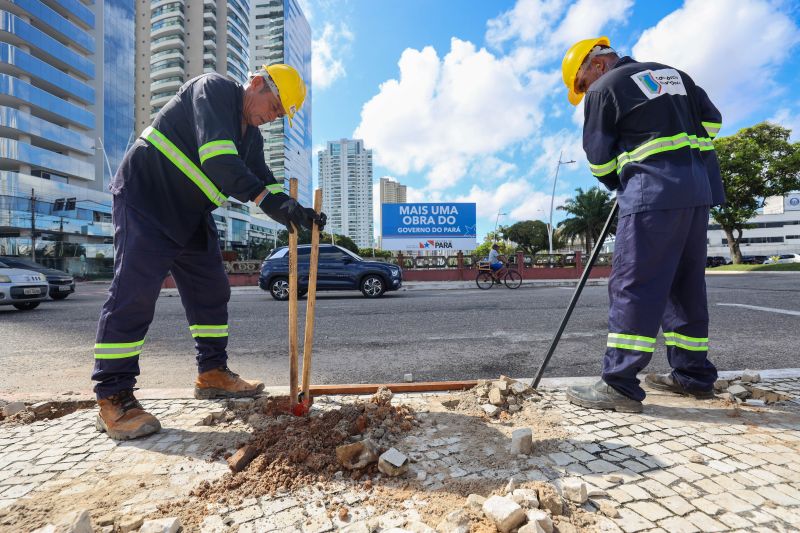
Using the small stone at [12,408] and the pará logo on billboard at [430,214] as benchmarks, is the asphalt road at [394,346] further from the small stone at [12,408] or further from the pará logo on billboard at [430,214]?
the pará logo on billboard at [430,214]

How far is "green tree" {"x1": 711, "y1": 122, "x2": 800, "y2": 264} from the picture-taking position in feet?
97.7

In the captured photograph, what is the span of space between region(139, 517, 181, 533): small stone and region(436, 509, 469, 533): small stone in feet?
2.64

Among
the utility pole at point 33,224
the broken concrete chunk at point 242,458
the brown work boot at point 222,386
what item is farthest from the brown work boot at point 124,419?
the utility pole at point 33,224

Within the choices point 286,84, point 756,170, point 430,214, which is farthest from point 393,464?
point 756,170

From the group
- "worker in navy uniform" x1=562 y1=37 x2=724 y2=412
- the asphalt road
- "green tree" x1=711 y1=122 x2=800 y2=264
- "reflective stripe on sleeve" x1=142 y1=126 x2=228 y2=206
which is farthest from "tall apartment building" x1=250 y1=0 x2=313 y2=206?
"worker in navy uniform" x1=562 y1=37 x2=724 y2=412

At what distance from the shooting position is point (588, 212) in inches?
1703

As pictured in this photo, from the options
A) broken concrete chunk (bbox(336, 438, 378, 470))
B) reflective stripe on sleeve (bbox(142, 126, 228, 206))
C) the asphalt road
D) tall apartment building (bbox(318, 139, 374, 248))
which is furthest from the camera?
tall apartment building (bbox(318, 139, 374, 248))

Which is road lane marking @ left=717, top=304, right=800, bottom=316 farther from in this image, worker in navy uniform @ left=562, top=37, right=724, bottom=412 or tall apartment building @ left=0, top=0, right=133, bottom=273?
tall apartment building @ left=0, top=0, right=133, bottom=273

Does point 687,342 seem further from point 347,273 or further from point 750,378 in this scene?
point 347,273

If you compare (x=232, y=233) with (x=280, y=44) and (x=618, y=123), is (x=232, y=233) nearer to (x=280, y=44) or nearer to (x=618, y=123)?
(x=280, y=44)

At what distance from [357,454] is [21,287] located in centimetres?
1064

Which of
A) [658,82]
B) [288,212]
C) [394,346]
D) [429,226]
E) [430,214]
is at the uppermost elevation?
[430,214]

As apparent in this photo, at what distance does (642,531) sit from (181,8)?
91378 mm

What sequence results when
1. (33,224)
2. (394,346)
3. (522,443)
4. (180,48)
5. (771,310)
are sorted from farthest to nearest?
1. (180,48)
2. (33,224)
3. (771,310)
4. (394,346)
5. (522,443)
